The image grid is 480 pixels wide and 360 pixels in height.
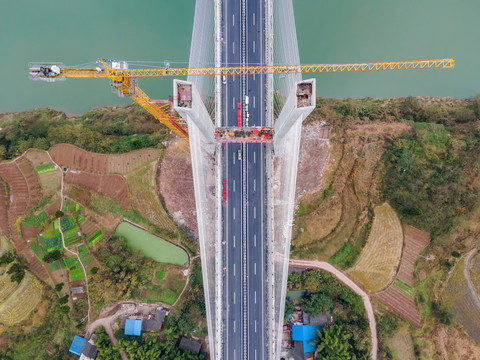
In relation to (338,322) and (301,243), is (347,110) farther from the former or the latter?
(338,322)

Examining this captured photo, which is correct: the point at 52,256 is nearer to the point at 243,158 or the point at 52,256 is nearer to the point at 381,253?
the point at 243,158

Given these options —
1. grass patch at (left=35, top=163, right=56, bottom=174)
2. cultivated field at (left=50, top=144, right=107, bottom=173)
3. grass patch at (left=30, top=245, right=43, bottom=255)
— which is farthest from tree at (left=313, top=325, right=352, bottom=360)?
grass patch at (left=35, top=163, right=56, bottom=174)

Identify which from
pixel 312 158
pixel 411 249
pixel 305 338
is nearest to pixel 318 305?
pixel 305 338

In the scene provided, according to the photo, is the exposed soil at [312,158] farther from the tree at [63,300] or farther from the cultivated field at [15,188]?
the cultivated field at [15,188]

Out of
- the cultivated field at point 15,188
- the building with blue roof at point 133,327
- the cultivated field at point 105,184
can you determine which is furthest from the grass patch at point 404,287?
the cultivated field at point 15,188

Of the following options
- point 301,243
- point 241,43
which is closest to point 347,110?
point 241,43

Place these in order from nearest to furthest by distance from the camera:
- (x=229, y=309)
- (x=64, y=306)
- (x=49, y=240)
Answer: (x=229, y=309), (x=64, y=306), (x=49, y=240)

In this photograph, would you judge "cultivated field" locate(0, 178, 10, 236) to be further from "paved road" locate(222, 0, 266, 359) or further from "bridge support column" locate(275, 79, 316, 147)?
"bridge support column" locate(275, 79, 316, 147)
